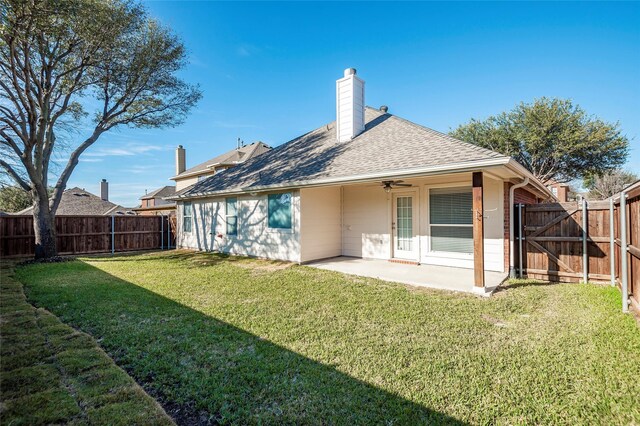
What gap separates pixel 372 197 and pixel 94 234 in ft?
39.8

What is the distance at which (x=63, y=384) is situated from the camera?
2.72m

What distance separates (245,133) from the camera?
26.1m

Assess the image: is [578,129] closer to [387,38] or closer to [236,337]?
[387,38]

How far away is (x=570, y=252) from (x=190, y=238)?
45.6ft

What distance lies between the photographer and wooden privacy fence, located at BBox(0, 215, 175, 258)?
37.8 feet

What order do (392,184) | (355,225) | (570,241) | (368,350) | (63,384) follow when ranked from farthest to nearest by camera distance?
(355,225)
(392,184)
(570,241)
(368,350)
(63,384)

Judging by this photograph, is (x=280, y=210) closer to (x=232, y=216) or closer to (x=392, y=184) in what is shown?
(x=232, y=216)

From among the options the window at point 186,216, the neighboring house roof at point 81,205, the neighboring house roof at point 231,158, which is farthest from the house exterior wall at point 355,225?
the neighboring house roof at point 81,205

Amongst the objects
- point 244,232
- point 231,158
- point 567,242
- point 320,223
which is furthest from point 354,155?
point 231,158

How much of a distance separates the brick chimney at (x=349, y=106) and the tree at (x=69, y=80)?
7124 mm

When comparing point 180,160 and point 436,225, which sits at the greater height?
point 180,160

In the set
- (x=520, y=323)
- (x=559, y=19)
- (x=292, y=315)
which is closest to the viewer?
(x=520, y=323)

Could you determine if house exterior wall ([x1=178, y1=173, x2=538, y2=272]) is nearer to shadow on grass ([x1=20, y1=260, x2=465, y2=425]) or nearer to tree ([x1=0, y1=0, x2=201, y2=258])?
shadow on grass ([x1=20, y1=260, x2=465, y2=425])

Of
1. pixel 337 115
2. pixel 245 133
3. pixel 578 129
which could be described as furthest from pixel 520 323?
pixel 245 133
